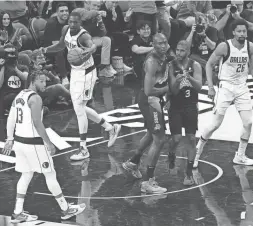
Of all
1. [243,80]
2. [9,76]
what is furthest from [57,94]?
[243,80]

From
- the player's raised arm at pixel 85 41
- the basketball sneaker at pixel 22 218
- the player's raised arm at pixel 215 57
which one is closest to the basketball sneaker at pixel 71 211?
the basketball sneaker at pixel 22 218

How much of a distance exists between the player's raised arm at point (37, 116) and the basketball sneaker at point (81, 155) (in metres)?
2.97

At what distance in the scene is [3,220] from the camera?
10219mm

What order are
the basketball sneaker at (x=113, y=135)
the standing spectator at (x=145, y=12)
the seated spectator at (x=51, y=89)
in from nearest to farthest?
the basketball sneaker at (x=113, y=135) < the seated spectator at (x=51, y=89) < the standing spectator at (x=145, y=12)

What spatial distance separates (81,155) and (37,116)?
3.18 meters

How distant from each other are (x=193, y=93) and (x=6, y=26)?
6537 mm

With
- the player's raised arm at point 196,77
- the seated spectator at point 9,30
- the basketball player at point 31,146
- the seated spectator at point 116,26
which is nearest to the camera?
the basketball player at point 31,146

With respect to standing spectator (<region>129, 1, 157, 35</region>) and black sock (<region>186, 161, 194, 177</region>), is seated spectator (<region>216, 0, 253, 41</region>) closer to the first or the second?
standing spectator (<region>129, 1, 157, 35</region>)

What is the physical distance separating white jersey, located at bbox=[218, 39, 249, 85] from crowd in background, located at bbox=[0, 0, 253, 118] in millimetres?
3390

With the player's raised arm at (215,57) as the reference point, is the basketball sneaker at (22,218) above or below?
below

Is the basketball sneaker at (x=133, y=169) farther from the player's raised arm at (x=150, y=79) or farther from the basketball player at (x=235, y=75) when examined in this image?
the player's raised arm at (x=150, y=79)

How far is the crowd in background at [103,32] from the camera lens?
625 inches

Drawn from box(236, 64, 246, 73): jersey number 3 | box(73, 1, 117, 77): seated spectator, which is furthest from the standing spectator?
box(236, 64, 246, 73): jersey number 3

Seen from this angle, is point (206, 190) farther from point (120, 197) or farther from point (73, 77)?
point (73, 77)
